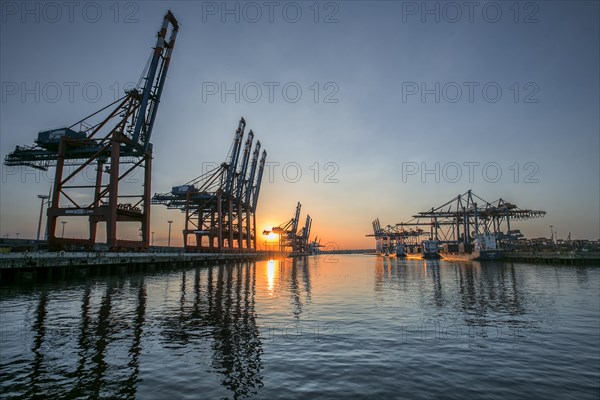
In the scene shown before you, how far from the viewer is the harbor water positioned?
27.6 feet

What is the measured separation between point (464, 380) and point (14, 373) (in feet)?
37.3


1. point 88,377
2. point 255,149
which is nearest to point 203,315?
point 88,377

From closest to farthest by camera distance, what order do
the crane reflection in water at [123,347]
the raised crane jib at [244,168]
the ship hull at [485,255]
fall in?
the crane reflection in water at [123,347]
the ship hull at [485,255]
the raised crane jib at [244,168]

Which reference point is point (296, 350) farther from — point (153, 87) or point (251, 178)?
point (251, 178)

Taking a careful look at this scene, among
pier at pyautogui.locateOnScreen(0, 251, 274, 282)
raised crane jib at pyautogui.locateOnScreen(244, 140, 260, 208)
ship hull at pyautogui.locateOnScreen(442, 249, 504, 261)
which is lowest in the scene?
ship hull at pyautogui.locateOnScreen(442, 249, 504, 261)

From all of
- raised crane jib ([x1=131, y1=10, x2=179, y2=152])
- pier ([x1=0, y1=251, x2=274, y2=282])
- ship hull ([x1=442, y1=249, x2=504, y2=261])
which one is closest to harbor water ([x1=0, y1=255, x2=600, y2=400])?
pier ([x1=0, y1=251, x2=274, y2=282])

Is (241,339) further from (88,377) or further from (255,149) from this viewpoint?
(255,149)

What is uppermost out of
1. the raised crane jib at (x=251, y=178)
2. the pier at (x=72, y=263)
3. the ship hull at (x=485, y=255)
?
the raised crane jib at (x=251, y=178)

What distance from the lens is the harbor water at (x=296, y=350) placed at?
331 inches

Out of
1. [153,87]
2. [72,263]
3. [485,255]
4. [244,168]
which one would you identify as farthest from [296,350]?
[244,168]

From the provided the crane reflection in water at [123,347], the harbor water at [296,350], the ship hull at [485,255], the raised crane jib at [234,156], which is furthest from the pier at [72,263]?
the ship hull at [485,255]

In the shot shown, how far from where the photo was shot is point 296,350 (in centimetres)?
1167

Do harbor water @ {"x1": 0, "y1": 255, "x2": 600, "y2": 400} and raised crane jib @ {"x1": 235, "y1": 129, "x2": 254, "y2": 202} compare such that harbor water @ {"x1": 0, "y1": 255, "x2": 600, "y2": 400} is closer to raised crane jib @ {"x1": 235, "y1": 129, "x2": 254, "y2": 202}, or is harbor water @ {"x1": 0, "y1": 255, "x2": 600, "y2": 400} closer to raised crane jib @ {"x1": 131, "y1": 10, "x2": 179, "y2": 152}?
raised crane jib @ {"x1": 131, "y1": 10, "x2": 179, "y2": 152}

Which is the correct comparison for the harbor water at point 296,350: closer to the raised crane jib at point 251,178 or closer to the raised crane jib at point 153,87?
the raised crane jib at point 153,87
